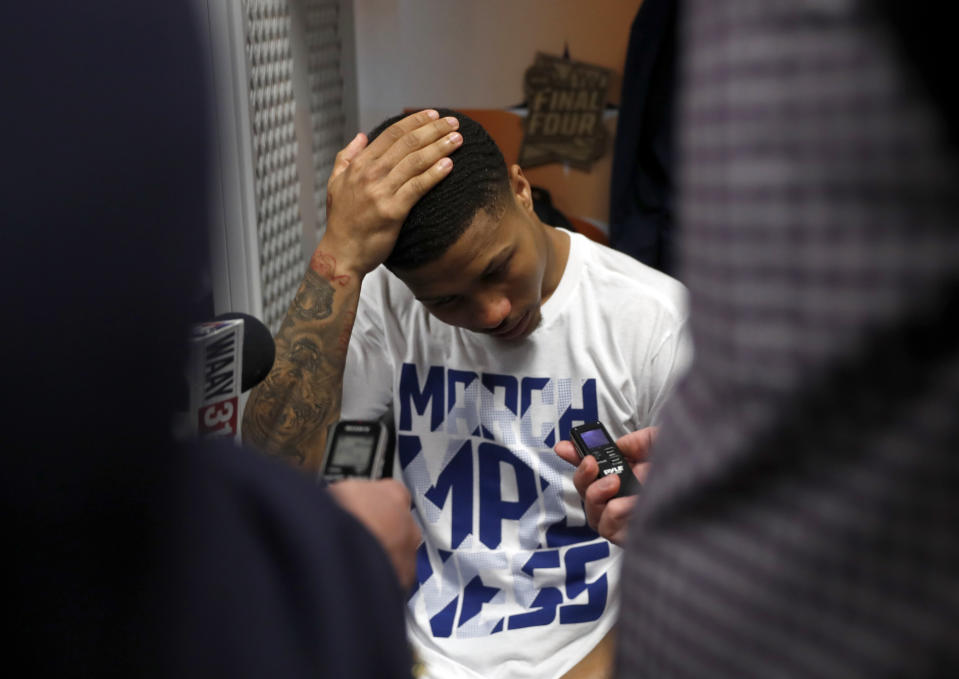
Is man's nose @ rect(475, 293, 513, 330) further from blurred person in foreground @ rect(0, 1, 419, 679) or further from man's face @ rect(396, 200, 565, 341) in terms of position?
blurred person in foreground @ rect(0, 1, 419, 679)

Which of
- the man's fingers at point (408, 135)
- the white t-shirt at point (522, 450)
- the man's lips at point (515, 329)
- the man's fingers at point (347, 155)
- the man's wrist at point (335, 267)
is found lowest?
the white t-shirt at point (522, 450)

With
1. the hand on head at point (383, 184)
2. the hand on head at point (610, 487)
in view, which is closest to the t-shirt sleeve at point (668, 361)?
the hand on head at point (610, 487)

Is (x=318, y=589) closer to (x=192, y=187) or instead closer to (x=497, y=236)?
(x=192, y=187)

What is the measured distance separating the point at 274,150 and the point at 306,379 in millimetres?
632

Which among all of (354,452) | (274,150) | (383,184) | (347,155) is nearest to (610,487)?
(354,452)

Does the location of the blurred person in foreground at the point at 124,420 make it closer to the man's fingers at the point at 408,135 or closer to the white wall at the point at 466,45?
the man's fingers at the point at 408,135

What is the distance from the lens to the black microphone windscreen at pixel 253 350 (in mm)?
1017

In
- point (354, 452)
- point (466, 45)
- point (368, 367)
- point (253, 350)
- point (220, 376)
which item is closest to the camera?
point (354, 452)

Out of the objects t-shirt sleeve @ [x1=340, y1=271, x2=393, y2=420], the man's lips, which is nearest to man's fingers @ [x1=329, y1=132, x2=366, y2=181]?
t-shirt sleeve @ [x1=340, y1=271, x2=393, y2=420]

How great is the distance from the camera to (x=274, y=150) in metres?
1.71

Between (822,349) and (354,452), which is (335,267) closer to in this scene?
(354,452)

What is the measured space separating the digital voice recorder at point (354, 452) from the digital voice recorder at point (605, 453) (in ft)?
1.04

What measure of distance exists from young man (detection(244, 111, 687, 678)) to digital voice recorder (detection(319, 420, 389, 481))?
1.32 ft

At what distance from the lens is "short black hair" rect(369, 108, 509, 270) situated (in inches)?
44.9
